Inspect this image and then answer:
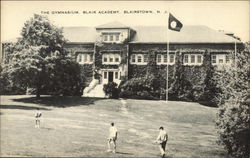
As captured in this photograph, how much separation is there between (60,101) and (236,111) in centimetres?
1455

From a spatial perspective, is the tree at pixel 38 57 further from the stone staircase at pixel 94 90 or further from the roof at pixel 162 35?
the roof at pixel 162 35

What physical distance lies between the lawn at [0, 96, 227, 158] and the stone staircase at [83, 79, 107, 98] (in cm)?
259

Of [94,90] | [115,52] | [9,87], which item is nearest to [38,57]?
[9,87]

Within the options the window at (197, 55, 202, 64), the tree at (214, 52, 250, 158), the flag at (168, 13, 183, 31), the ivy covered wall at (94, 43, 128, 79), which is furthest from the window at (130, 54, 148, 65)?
the tree at (214, 52, 250, 158)

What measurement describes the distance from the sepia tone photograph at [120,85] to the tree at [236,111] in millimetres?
37

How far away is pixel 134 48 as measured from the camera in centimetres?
3362

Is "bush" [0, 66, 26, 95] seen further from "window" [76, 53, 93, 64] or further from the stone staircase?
"window" [76, 53, 93, 64]

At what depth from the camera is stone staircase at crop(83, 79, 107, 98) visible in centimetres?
2995

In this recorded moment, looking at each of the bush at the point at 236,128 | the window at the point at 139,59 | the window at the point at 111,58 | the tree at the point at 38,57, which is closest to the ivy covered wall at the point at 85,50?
the window at the point at 111,58

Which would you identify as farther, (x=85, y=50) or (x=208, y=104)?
(x=85, y=50)

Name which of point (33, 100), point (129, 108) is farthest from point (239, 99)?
point (33, 100)

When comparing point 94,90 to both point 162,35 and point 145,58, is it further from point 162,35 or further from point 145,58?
point 162,35

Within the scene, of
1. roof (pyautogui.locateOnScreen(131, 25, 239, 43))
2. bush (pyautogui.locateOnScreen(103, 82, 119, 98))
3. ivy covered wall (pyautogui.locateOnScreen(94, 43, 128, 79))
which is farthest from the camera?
ivy covered wall (pyautogui.locateOnScreen(94, 43, 128, 79))

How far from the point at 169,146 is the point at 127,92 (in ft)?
44.1
